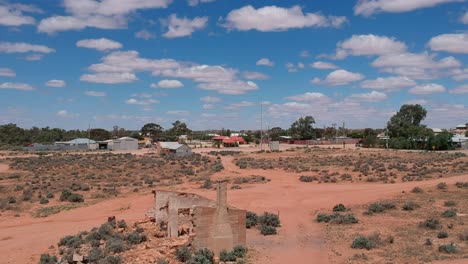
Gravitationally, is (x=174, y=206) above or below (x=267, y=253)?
above

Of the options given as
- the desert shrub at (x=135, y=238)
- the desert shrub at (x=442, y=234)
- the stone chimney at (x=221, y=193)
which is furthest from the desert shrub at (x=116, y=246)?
the desert shrub at (x=442, y=234)

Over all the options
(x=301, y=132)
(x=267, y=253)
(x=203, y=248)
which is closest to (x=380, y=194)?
(x=267, y=253)

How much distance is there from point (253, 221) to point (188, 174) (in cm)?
2467

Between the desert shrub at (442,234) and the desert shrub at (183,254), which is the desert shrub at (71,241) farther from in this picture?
the desert shrub at (442,234)

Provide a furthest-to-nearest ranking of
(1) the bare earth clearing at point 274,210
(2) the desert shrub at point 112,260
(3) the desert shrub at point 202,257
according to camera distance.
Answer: (1) the bare earth clearing at point 274,210
(2) the desert shrub at point 112,260
(3) the desert shrub at point 202,257

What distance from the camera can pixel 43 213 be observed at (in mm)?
27359

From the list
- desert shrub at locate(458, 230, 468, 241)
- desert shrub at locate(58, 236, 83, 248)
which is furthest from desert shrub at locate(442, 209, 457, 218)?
desert shrub at locate(58, 236, 83, 248)

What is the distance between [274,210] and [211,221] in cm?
1106

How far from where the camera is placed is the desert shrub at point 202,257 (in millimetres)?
14688

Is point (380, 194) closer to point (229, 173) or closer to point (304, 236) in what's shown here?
point (304, 236)

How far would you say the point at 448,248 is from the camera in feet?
53.0

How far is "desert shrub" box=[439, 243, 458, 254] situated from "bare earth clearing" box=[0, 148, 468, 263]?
132 centimetres

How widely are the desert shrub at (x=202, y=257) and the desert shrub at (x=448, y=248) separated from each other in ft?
26.8

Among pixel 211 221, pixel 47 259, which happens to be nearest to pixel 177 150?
pixel 47 259
